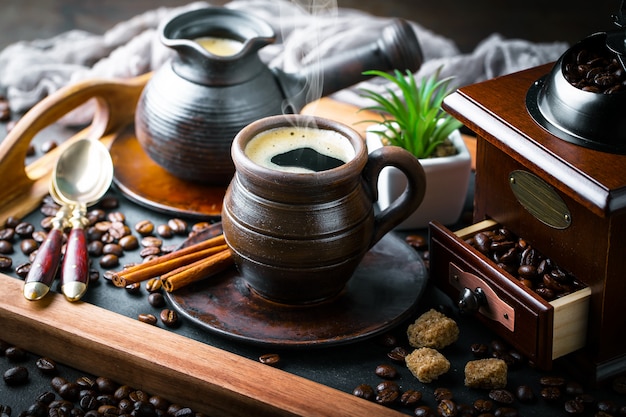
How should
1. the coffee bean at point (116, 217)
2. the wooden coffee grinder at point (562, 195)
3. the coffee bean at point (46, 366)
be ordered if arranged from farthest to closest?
the coffee bean at point (116, 217) < the coffee bean at point (46, 366) < the wooden coffee grinder at point (562, 195)

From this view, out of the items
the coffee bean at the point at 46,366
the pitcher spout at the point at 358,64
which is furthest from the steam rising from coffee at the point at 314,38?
the coffee bean at the point at 46,366

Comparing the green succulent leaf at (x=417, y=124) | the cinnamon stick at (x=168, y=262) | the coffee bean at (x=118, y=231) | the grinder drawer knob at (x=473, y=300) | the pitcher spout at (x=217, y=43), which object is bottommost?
the coffee bean at (x=118, y=231)

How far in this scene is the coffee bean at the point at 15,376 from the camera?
166cm

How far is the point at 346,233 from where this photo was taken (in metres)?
1.64

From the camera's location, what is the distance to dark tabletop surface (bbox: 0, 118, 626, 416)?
159 centimetres

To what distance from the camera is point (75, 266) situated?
180 centimetres

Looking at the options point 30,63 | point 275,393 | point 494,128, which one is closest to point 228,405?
point 275,393

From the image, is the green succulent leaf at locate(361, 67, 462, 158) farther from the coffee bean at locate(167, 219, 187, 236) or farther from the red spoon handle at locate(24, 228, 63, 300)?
the red spoon handle at locate(24, 228, 63, 300)

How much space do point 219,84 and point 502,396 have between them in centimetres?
85

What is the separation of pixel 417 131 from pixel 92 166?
68 cm

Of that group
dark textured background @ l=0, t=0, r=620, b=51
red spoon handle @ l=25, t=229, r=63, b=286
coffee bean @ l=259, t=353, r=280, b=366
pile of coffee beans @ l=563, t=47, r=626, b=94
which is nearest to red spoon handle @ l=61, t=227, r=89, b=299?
red spoon handle @ l=25, t=229, r=63, b=286

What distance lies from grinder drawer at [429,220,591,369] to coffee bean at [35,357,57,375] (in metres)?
0.69

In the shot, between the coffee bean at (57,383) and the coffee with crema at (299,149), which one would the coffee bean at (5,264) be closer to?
the coffee bean at (57,383)

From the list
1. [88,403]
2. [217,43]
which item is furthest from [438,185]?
[88,403]
